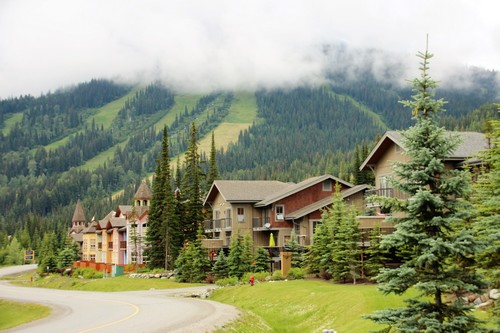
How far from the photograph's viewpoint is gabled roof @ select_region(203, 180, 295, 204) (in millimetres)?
73938

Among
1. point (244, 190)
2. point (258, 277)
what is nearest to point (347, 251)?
point (258, 277)

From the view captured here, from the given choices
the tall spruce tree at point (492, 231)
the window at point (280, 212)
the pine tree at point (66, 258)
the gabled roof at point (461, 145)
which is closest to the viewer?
the tall spruce tree at point (492, 231)

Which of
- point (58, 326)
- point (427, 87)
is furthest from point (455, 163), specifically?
point (58, 326)

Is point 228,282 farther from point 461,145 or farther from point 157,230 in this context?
point 157,230

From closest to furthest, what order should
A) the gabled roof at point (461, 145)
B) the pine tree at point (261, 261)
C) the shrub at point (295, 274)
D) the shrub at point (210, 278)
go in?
the gabled roof at point (461, 145) → the shrub at point (295, 274) → the pine tree at point (261, 261) → the shrub at point (210, 278)

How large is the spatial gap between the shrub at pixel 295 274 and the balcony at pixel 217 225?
20706mm

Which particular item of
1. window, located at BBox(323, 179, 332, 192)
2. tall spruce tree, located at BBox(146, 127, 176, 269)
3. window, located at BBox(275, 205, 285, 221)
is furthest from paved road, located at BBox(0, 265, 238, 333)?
tall spruce tree, located at BBox(146, 127, 176, 269)

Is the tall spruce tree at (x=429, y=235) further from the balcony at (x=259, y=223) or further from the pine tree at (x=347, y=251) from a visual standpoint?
the balcony at (x=259, y=223)

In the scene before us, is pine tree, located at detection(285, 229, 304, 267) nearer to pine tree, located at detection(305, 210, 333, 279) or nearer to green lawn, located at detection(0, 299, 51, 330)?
pine tree, located at detection(305, 210, 333, 279)

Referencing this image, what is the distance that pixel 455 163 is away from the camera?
45000 millimetres

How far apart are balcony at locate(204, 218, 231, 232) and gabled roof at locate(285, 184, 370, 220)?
27.1ft

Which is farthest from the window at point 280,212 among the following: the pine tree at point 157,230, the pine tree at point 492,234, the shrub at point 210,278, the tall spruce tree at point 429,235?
the tall spruce tree at point 429,235

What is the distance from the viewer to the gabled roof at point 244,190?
73.9 metres

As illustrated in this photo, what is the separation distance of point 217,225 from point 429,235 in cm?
5941
